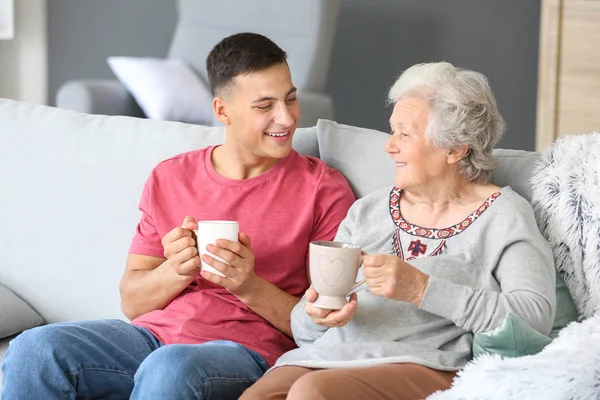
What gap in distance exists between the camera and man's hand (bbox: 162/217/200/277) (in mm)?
1768

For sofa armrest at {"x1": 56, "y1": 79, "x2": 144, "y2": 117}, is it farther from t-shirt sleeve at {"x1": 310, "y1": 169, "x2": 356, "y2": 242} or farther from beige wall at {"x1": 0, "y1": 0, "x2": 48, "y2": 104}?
t-shirt sleeve at {"x1": 310, "y1": 169, "x2": 356, "y2": 242}

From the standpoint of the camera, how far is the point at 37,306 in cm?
232

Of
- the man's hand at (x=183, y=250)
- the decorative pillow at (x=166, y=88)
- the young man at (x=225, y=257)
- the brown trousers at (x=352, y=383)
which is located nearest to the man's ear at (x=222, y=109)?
the young man at (x=225, y=257)

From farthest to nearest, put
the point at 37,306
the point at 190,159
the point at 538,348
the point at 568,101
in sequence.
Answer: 1. the point at 568,101
2. the point at 37,306
3. the point at 190,159
4. the point at 538,348

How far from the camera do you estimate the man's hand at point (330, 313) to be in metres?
1.66

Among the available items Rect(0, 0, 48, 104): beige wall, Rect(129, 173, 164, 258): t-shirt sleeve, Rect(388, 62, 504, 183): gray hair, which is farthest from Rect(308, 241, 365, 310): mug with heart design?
Rect(0, 0, 48, 104): beige wall

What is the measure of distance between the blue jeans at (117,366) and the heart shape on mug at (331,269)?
294 mm

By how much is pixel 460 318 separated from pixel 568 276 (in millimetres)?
287

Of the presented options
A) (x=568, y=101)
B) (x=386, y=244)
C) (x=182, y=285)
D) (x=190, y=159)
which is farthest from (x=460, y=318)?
(x=568, y=101)

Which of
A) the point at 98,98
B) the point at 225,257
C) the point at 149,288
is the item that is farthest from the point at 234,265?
the point at 98,98

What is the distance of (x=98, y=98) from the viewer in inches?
138

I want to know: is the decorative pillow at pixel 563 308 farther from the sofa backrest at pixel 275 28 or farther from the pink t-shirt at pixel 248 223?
the sofa backrest at pixel 275 28

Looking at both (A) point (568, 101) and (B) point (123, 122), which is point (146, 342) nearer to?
(B) point (123, 122)

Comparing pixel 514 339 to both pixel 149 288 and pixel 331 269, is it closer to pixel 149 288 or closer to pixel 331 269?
pixel 331 269
